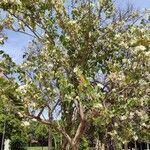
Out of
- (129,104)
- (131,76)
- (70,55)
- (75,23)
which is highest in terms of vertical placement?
(75,23)

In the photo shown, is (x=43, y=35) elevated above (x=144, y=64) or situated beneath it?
elevated above

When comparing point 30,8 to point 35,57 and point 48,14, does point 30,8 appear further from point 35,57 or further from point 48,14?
point 35,57

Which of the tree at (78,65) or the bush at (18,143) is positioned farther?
the bush at (18,143)

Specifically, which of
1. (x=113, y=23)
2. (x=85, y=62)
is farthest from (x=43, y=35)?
(x=113, y=23)

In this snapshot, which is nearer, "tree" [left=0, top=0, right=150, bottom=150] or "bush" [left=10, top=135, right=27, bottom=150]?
"tree" [left=0, top=0, right=150, bottom=150]

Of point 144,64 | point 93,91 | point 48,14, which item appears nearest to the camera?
point 93,91

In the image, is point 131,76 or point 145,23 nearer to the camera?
point 131,76

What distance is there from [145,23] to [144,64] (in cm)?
200

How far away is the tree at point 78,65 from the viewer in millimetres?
11125

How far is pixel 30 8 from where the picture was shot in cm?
1192

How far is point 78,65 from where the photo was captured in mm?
12398

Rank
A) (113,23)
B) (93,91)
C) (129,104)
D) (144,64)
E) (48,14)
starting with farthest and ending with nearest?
(113,23) → (48,14) → (144,64) → (129,104) → (93,91)

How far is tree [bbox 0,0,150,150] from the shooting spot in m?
11.1

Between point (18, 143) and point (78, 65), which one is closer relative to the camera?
point (78, 65)
